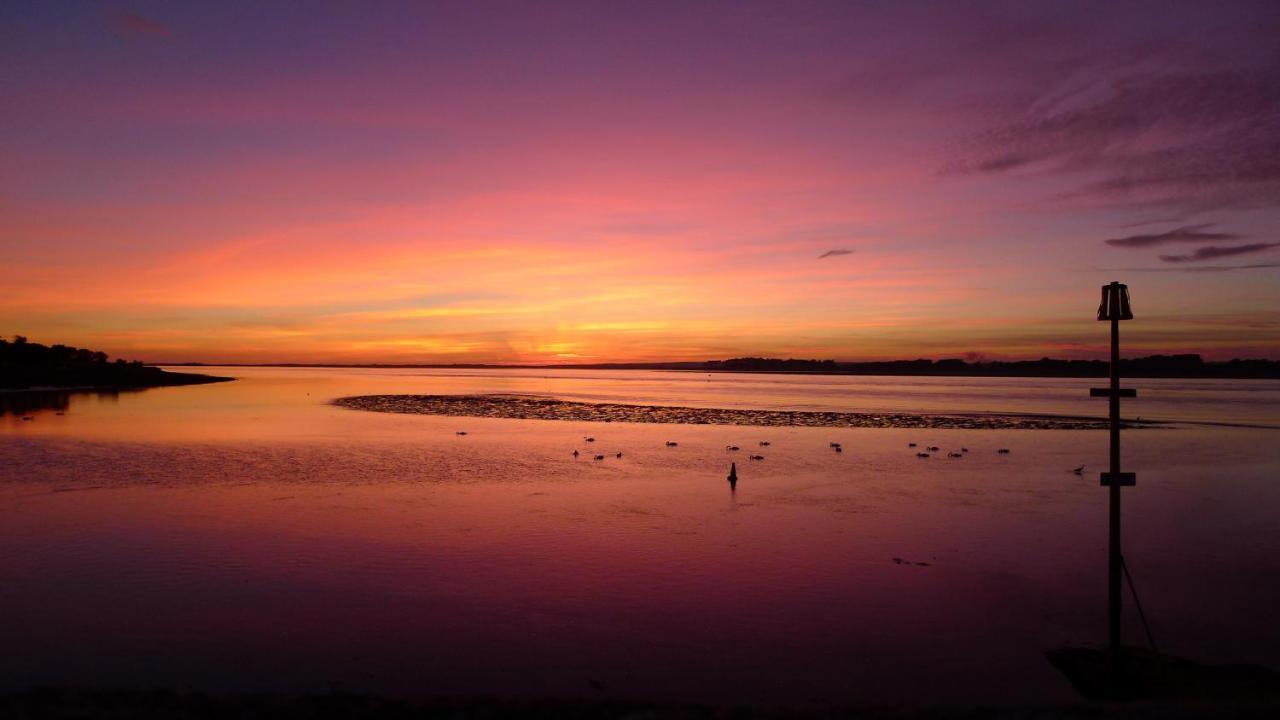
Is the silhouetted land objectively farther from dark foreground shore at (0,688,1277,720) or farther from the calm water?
dark foreground shore at (0,688,1277,720)

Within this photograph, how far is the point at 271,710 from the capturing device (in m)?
8.38

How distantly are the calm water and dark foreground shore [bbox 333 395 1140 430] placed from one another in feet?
64.2

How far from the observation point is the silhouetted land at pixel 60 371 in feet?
342

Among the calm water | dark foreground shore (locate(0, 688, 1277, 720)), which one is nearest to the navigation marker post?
the calm water

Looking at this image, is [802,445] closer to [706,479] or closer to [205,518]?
[706,479]

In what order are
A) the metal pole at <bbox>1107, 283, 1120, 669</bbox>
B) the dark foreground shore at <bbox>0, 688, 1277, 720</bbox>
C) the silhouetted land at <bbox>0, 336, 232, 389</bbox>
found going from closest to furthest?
1. the dark foreground shore at <bbox>0, 688, 1277, 720</bbox>
2. the metal pole at <bbox>1107, 283, 1120, 669</bbox>
3. the silhouetted land at <bbox>0, 336, 232, 389</bbox>

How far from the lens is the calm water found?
1085 cm

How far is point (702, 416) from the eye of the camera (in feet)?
198

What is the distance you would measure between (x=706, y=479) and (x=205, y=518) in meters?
16.2

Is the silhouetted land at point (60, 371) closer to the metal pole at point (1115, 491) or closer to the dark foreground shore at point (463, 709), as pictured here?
the dark foreground shore at point (463, 709)

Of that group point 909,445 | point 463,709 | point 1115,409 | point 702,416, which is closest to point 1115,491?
point 1115,409

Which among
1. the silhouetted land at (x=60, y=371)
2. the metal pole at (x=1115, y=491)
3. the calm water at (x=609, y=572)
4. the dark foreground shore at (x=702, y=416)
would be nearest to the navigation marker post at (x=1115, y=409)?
the metal pole at (x=1115, y=491)

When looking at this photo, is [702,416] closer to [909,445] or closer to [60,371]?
[909,445]

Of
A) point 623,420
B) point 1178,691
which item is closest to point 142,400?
point 623,420
